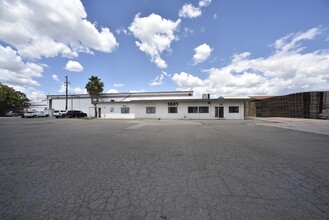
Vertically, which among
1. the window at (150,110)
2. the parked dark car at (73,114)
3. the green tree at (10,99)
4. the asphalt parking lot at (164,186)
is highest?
the green tree at (10,99)

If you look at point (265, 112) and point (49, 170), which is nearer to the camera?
point (49, 170)

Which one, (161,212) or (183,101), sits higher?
(183,101)

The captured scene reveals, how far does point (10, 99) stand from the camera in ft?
134

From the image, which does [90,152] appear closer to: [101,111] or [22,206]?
[22,206]

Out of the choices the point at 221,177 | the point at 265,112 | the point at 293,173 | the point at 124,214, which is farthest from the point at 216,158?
the point at 265,112

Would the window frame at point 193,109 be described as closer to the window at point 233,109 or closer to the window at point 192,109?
the window at point 192,109

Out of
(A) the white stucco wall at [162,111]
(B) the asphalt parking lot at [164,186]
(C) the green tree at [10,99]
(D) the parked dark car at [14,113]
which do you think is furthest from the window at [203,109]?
(C) the green tree at [10,99]

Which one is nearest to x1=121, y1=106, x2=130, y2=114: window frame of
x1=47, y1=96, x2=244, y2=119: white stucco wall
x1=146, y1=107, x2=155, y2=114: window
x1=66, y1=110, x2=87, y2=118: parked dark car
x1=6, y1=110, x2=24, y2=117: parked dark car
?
x1=47, y1=96, x2=244, y2=119: white stucco wall

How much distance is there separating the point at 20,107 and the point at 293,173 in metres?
65.3

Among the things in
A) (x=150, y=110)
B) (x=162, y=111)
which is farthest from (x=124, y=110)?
(x=162, y=111)

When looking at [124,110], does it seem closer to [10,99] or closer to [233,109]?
[233,109]

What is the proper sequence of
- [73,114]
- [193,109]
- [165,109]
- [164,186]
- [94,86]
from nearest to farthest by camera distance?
1. [164,186]
2. [193,109]
3. [165,109]
4. [73,114]
5. [94,86]

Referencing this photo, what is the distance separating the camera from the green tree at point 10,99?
3919 centimetres

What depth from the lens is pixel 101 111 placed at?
30266 millimetres
